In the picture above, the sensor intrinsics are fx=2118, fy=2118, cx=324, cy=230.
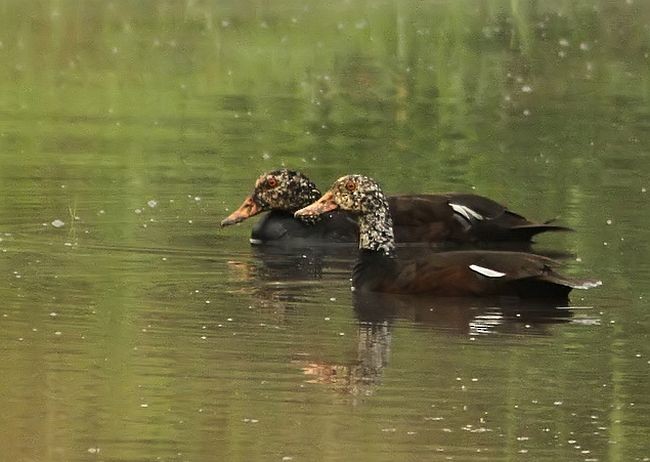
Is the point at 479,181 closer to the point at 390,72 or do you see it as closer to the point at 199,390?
the point at 199,390

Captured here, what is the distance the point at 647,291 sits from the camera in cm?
1153

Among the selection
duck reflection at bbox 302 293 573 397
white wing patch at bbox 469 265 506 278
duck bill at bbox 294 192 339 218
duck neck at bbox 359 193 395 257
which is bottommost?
duck reflection at bbox 302 293 573 397

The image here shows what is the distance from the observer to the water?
26.7ft

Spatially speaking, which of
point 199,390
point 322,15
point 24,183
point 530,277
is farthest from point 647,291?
point 322,15

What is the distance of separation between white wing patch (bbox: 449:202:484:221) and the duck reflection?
8.01 feet

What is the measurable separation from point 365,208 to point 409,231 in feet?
5.27

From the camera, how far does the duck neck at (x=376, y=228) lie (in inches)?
471

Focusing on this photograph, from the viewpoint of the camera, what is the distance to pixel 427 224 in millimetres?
13828

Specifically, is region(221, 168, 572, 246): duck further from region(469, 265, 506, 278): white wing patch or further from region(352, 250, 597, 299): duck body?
region(469, 265, 506, 278): white wing patch

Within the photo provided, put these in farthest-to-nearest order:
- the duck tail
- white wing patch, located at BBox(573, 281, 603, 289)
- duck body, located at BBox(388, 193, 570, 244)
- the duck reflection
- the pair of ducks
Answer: duck body, located at BBox(388, 193, 570, 244), the duck tail, the pair of ducks, white wing patch, located at BBox(573, 281, 603, 289), the duck reflection

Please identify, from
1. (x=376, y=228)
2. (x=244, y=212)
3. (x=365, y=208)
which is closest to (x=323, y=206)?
(x=365, y=208)

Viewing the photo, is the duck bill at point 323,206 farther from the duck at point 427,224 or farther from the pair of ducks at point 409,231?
the duck at point 427,224

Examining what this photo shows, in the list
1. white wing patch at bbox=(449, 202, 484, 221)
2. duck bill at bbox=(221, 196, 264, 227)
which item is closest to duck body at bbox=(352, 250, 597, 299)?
white wing patch at bbox=(449, 202, 484, 221)

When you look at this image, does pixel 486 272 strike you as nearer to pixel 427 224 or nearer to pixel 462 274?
pixel 462 274
